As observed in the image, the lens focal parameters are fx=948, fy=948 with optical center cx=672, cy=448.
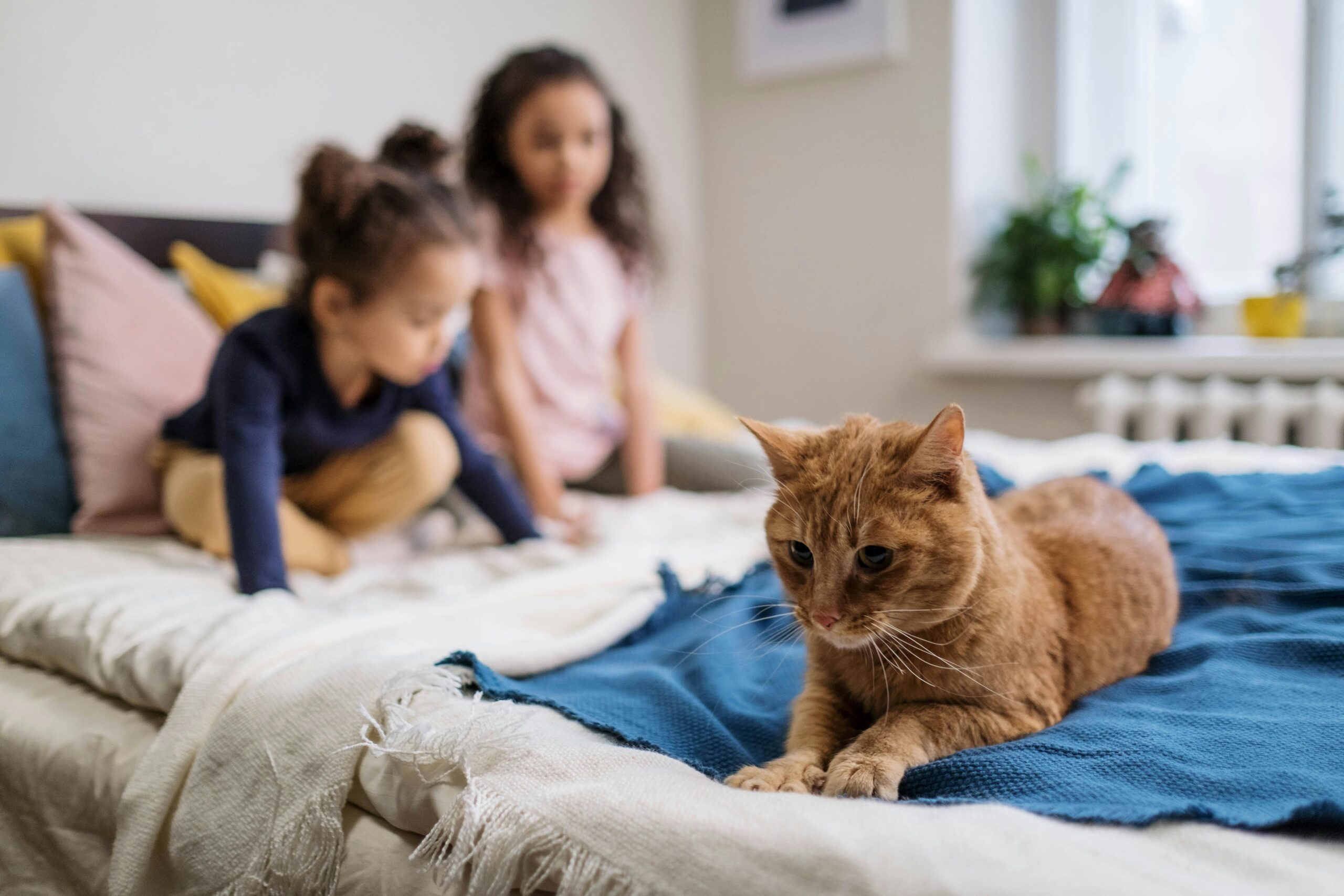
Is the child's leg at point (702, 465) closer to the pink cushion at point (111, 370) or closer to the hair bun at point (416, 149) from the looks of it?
the hair bun at point (416, 149)

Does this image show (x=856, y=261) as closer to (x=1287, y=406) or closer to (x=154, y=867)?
(x=1287, y=406)

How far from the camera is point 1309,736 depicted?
2.49ft

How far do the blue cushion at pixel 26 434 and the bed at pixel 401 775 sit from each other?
7 centimetres

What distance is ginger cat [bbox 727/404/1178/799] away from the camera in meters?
0.75

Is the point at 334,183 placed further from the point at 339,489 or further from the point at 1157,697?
the point at 1157,697

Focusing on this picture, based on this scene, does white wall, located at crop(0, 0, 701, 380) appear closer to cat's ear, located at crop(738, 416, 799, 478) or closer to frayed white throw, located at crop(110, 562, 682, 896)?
frayed white throw, located at crop(110, 562, 682, 896)

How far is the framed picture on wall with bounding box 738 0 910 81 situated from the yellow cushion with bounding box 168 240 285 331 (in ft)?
6.25

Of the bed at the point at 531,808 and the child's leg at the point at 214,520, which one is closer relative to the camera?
the bed at the point at 531,808

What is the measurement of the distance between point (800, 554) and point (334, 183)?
3.19ft

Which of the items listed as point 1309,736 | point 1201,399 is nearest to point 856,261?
point 1201,399

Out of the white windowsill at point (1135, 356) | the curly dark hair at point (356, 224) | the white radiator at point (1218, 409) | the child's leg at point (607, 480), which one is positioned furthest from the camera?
the white windowsill at point (1135, 356)

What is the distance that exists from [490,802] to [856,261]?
8.52 feet

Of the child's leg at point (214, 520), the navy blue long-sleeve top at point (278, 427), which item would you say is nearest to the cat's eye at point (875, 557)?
the navy blue long-sleeve top at point (278, 427)

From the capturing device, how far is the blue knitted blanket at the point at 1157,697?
69 centimetres
